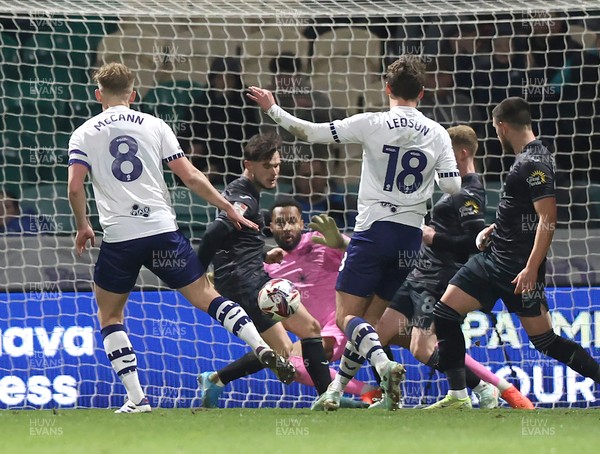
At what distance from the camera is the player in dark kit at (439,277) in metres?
7.83

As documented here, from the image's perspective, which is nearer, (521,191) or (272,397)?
(521,191)

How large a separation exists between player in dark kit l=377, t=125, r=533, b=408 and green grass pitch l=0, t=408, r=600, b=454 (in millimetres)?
914

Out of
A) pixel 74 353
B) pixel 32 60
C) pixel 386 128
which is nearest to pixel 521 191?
pixel 386 128

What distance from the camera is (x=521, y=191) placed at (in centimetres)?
696

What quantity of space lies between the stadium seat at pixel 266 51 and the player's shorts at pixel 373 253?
16.9 feet

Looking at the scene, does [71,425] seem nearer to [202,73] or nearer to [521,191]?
[521,191]

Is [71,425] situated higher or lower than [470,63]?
lower

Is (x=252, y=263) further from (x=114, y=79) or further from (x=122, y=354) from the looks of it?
(x=114, y=79)

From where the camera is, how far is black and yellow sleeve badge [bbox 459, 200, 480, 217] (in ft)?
25.2

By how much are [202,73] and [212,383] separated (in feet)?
12.6

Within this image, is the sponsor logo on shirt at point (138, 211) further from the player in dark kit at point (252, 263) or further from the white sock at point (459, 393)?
the white sock at point (459, 393)

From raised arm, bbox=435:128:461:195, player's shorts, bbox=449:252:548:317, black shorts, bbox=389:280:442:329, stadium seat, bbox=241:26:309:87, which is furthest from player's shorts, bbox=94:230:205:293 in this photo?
stadium seat, bbox=241:26:309:87

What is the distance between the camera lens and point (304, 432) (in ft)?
18.9

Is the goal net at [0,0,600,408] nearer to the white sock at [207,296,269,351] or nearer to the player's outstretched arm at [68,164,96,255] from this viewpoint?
the white sock at [207,296,269,351]
